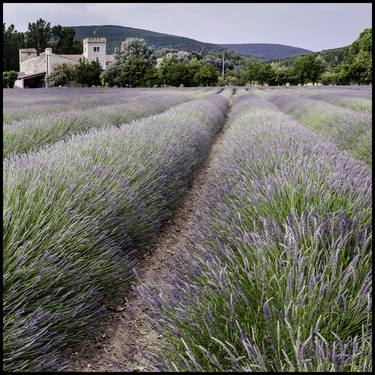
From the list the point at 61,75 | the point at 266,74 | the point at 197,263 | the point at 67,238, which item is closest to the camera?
the point at 197,263

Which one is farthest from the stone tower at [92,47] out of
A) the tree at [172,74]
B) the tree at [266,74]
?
the tree at [266,74]

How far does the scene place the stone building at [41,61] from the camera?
40906 mm

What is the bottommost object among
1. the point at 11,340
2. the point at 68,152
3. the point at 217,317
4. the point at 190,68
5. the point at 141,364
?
the point at 141,364

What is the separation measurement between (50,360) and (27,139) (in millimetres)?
3575

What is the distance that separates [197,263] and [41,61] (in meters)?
44.6

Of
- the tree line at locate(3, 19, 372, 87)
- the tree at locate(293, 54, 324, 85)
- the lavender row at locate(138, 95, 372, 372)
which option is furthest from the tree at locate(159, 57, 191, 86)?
the lavender row at locate(138, 95, 372, 372)

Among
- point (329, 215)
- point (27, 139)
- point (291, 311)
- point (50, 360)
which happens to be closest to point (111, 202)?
point (50, 360)

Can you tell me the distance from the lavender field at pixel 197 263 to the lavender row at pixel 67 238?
0.03 feet

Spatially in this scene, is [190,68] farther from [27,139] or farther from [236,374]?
[236,374]

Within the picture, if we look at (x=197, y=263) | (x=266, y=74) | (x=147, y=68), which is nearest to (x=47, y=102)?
(x=197, y=263)

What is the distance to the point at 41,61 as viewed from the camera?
4209cm

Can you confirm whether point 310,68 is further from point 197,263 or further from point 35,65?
point 197,263

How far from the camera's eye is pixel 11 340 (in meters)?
1.47

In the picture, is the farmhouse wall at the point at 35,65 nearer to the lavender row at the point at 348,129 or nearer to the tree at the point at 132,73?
the tree at the point at 132,73
